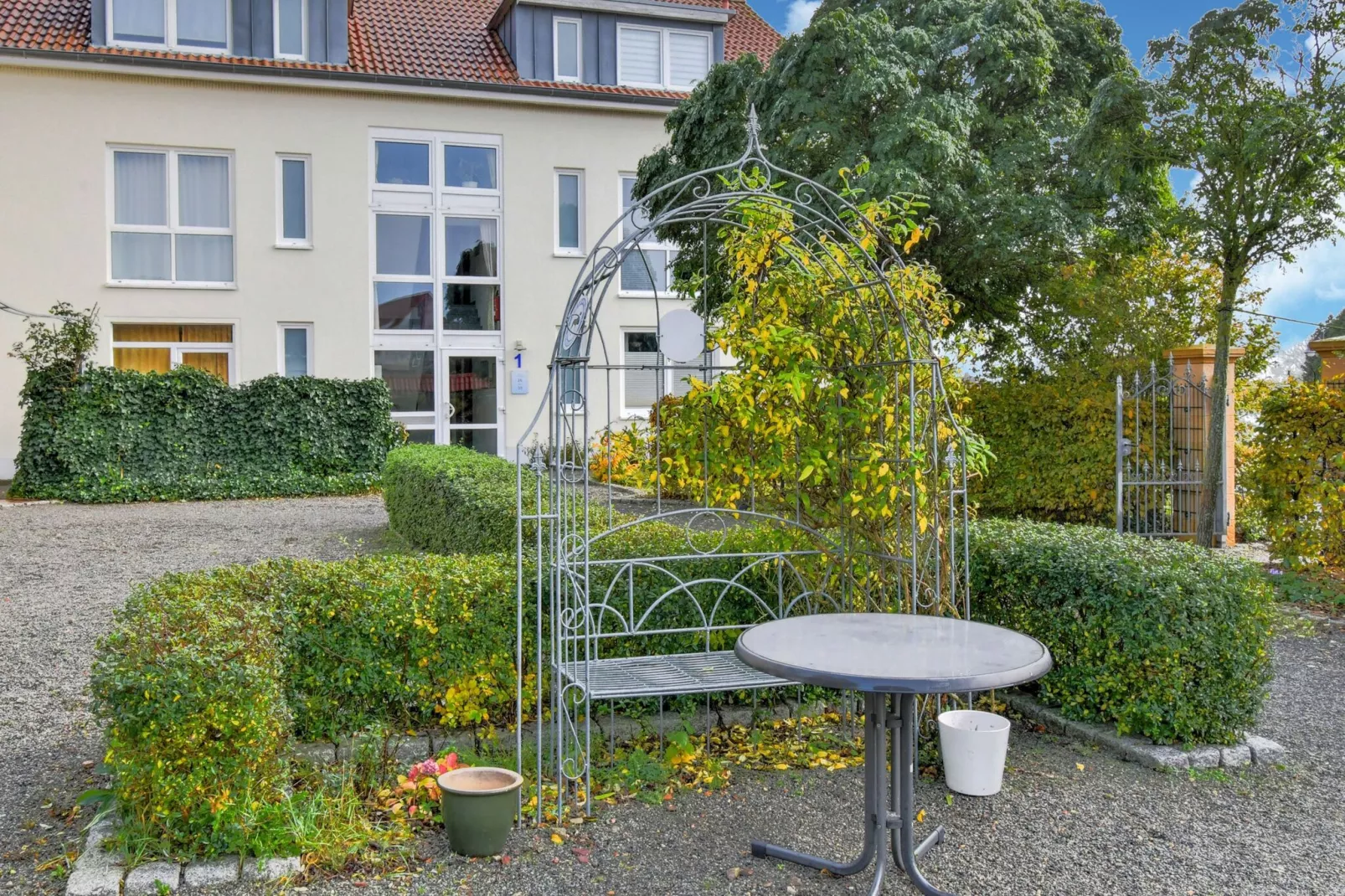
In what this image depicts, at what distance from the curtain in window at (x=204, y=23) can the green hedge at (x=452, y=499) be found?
8578 millimetres

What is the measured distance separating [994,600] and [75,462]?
12.9m

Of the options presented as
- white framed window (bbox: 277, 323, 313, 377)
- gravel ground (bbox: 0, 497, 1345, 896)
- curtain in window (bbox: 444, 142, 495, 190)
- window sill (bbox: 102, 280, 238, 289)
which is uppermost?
curtain in window (bbox: 444, 142, 495, 190)

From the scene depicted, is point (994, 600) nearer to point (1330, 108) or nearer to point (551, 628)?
point (551, 628)

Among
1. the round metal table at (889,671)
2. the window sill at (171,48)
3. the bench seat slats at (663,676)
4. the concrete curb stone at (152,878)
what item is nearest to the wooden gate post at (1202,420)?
the bench seat slats at (663,676)

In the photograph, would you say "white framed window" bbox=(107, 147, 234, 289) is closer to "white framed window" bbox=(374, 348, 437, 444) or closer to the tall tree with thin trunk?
"white framed window" bbox=(374, 348, 437, 444)

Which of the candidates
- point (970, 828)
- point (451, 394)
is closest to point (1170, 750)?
point (970, 828)

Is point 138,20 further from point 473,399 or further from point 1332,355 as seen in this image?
point 1332,355

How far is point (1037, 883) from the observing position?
3371 mm

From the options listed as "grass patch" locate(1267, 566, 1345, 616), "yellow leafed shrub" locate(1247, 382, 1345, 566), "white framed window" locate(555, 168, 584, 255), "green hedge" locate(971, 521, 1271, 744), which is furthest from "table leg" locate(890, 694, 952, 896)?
"white framed window" locate(555, 168, 584, 255)

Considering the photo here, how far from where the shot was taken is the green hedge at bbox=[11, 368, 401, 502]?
539 inches

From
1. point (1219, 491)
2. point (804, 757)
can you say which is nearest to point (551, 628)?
point (804, 757)

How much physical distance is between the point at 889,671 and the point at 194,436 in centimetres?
1351

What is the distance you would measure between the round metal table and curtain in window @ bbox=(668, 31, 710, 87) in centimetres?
1652

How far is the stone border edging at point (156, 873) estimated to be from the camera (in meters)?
3.17
